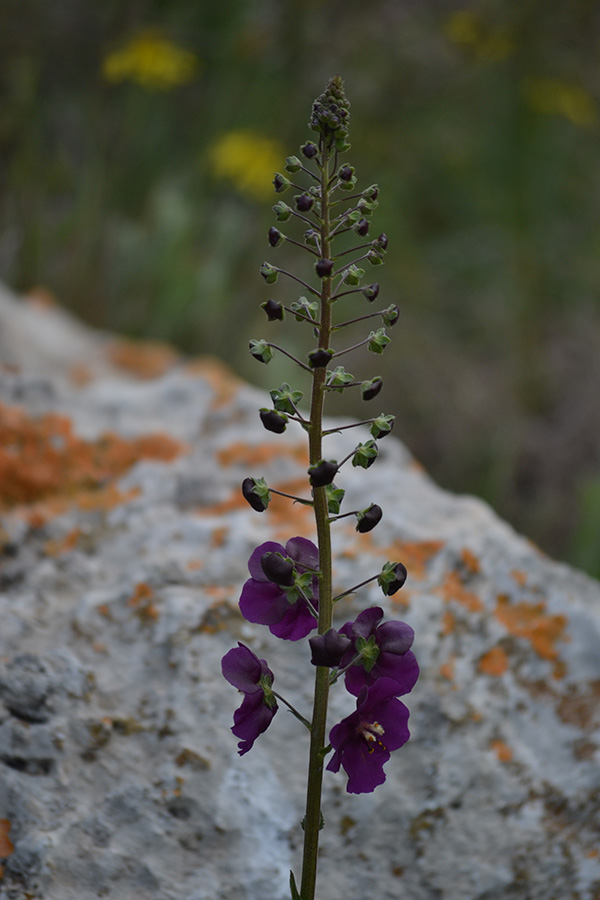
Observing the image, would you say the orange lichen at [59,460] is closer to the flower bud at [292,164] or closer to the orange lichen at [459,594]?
the orange lichen at [459,594]

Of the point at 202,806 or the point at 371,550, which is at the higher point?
the point at 371,550

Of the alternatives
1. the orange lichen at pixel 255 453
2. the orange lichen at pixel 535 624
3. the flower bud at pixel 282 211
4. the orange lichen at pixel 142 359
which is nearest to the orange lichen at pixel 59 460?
the orange lichen at pixel 255 453

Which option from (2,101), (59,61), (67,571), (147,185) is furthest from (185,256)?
(67,571)

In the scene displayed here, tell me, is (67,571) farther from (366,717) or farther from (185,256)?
(185,256)

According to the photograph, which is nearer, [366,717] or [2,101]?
[366,717]

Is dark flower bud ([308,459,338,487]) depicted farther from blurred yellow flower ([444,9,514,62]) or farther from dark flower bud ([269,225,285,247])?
blurred yellow flower ([444,9,514,62])

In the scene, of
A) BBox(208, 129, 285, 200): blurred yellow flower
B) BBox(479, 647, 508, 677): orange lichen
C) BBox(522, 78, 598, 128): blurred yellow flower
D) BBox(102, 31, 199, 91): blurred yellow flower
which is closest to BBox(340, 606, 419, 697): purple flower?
BBox(479, 647, 508, 677): orange lichen
